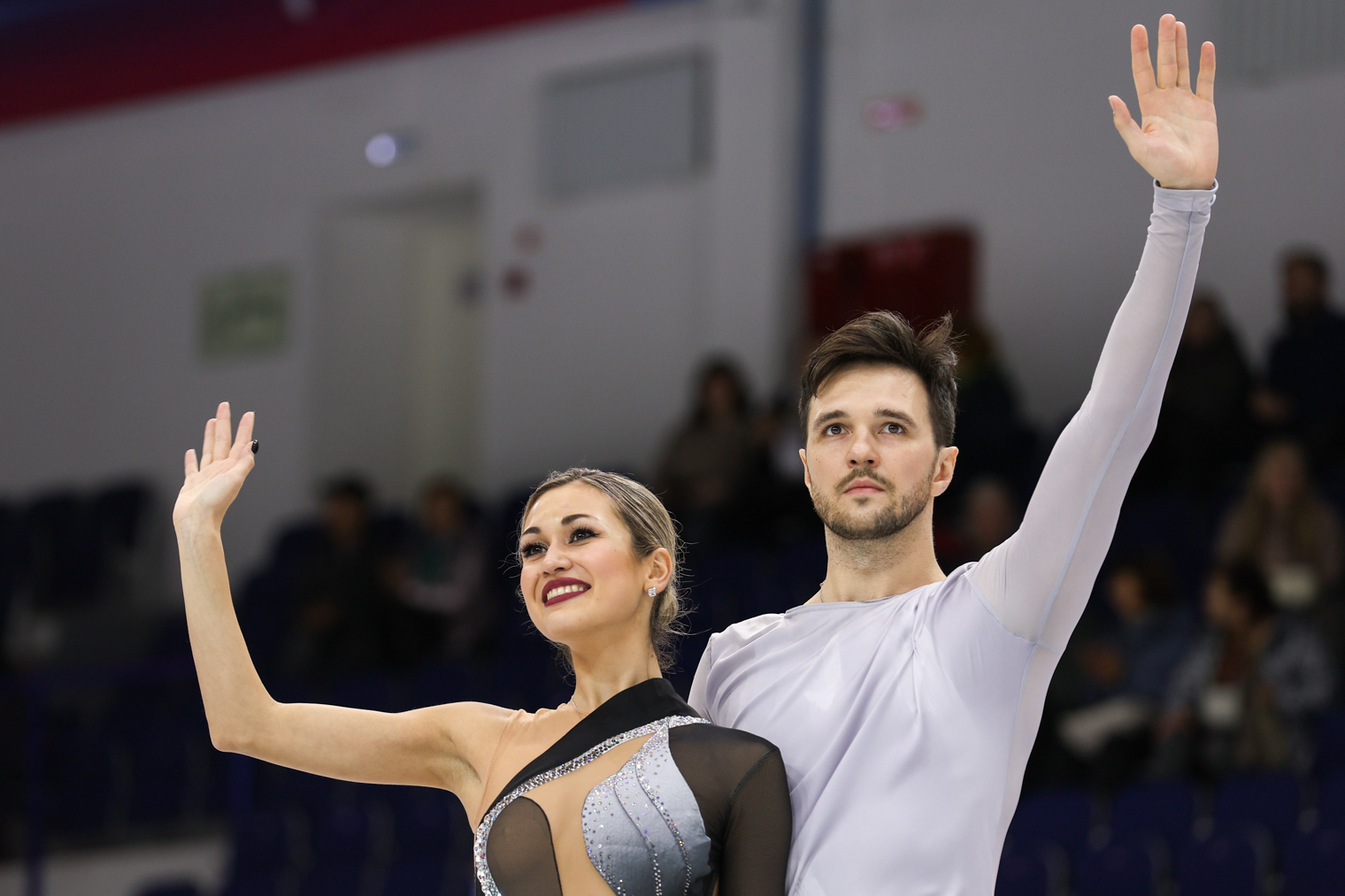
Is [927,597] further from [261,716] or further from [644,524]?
[261,716]

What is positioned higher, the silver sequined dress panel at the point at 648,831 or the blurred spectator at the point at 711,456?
the blurred spectator at the point at 711,456

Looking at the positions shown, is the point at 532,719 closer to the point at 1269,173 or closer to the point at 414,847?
the point at 414,847

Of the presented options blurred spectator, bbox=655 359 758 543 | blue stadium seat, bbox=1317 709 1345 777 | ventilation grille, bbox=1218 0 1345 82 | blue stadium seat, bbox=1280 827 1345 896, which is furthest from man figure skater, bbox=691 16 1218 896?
ventilation grille, bbox=1218 0 1345 82

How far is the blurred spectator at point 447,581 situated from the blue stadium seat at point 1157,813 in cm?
389

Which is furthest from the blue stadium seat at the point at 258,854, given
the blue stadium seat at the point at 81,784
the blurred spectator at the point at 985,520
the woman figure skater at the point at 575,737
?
the woman figure skater at the point at 575,737

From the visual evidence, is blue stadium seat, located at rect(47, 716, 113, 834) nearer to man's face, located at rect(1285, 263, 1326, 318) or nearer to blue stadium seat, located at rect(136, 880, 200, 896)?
blue stadium seat, located at rect(136, 880, 200, 896)

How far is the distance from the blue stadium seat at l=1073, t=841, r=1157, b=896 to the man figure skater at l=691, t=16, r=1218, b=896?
338 cm

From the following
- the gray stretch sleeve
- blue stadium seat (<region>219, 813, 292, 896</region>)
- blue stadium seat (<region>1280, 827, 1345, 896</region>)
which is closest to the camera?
the gray stretch sleeve

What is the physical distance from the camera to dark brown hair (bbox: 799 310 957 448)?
2768mm

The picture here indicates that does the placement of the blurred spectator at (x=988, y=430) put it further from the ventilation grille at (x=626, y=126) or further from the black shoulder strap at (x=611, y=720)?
the black shoulder strap at (x=611, y=720)

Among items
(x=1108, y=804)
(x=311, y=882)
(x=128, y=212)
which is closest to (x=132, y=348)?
(x=128, y=212)

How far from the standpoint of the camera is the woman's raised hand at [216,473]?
9.10ft

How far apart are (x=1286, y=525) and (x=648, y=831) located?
5027 millimetres

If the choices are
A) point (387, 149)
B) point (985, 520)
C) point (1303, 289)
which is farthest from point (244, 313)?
point (1303, 289)
